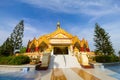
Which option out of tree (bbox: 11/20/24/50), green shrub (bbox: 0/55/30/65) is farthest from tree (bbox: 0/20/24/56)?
green shrub (bbox: 0/55/30/65)

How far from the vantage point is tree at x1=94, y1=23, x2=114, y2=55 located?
22.4 meters

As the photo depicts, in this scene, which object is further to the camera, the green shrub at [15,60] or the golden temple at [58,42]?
the golden temple at [58,42]

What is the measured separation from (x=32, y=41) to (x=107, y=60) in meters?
18.0

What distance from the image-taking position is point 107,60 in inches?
553

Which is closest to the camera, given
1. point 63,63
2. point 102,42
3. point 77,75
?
point 77,75

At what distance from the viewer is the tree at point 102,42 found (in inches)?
882

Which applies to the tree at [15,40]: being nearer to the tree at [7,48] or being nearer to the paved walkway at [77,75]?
the tree at [7,48]

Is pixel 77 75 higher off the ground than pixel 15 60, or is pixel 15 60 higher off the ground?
pixel 15 60

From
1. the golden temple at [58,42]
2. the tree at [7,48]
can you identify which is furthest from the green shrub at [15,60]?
the golden temple at [58,42]

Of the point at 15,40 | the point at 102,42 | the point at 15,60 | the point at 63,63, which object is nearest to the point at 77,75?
the point at 63,63

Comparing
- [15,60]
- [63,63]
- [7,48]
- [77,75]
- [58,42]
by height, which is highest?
[58,42]

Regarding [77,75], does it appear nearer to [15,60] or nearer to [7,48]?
[15,60]

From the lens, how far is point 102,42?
75.6 feet

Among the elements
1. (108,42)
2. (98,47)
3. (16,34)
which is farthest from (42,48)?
(108,42)
